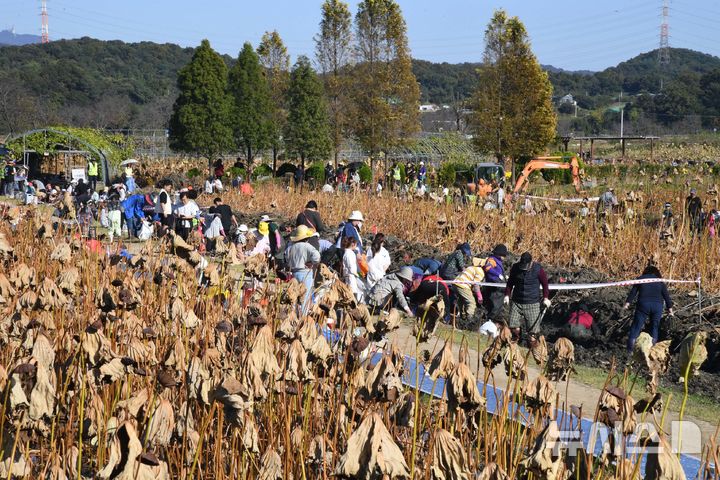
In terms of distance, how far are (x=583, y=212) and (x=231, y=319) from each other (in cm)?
1229

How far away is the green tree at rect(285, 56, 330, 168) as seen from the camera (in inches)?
1259

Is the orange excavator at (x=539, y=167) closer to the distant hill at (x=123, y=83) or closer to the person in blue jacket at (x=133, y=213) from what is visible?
the distant hill at (x=123, y=83)

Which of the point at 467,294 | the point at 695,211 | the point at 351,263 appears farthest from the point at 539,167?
the point at 351,263

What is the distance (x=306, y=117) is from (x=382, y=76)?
3.34 meters

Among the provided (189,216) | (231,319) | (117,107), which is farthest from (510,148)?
(117,107)

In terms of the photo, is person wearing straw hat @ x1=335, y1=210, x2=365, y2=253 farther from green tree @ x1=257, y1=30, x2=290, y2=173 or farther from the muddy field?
green tree @ x1=257, y1=30, x2=290, y2=173

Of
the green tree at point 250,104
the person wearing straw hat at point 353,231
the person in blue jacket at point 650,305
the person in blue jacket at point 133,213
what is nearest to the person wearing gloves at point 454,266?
the person wearing straw hat at point 353,231

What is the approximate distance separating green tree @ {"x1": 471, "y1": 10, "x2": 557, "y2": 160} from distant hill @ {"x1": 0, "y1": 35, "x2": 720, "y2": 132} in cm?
235

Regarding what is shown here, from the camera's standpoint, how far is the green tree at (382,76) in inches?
1207

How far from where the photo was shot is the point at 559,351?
11.9 ft

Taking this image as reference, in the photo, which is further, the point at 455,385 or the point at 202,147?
the point at 202,147

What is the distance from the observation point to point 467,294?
10.8 m

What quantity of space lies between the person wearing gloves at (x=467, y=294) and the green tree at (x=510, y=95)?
2043cm

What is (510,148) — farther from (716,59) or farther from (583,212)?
(716,59)
